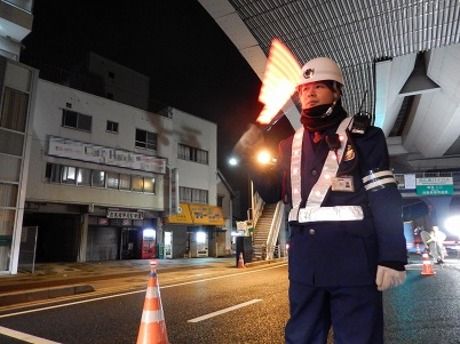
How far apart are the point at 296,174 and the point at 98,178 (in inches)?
880

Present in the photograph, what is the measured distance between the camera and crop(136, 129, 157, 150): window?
85.1 feet

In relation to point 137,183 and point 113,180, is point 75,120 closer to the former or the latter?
point 113,180

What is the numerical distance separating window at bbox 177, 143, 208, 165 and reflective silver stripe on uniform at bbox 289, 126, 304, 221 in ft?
86.2

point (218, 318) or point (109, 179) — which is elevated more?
point (109, 179)

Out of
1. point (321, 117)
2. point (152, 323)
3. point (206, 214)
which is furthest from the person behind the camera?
point (206, 214)

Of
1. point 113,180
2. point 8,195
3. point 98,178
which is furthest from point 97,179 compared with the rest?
point 8,195

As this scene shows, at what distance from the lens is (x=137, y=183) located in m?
25.2

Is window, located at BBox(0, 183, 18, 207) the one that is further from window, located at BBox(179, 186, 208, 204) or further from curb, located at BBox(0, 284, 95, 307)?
window, located at BBox(179, 186, 208, 204)

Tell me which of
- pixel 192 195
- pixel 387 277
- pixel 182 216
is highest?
pixel 192 195

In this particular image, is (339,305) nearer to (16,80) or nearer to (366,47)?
(366,47)

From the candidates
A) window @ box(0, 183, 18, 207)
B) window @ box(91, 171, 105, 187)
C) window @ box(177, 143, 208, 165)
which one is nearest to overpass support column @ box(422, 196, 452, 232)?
window @ box(177, 143, 208, 165)

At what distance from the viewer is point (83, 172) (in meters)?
22.4

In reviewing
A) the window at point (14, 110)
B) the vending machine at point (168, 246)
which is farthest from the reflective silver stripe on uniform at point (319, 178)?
the vending machine at point (168, 246)

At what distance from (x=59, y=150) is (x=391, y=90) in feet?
57.6
